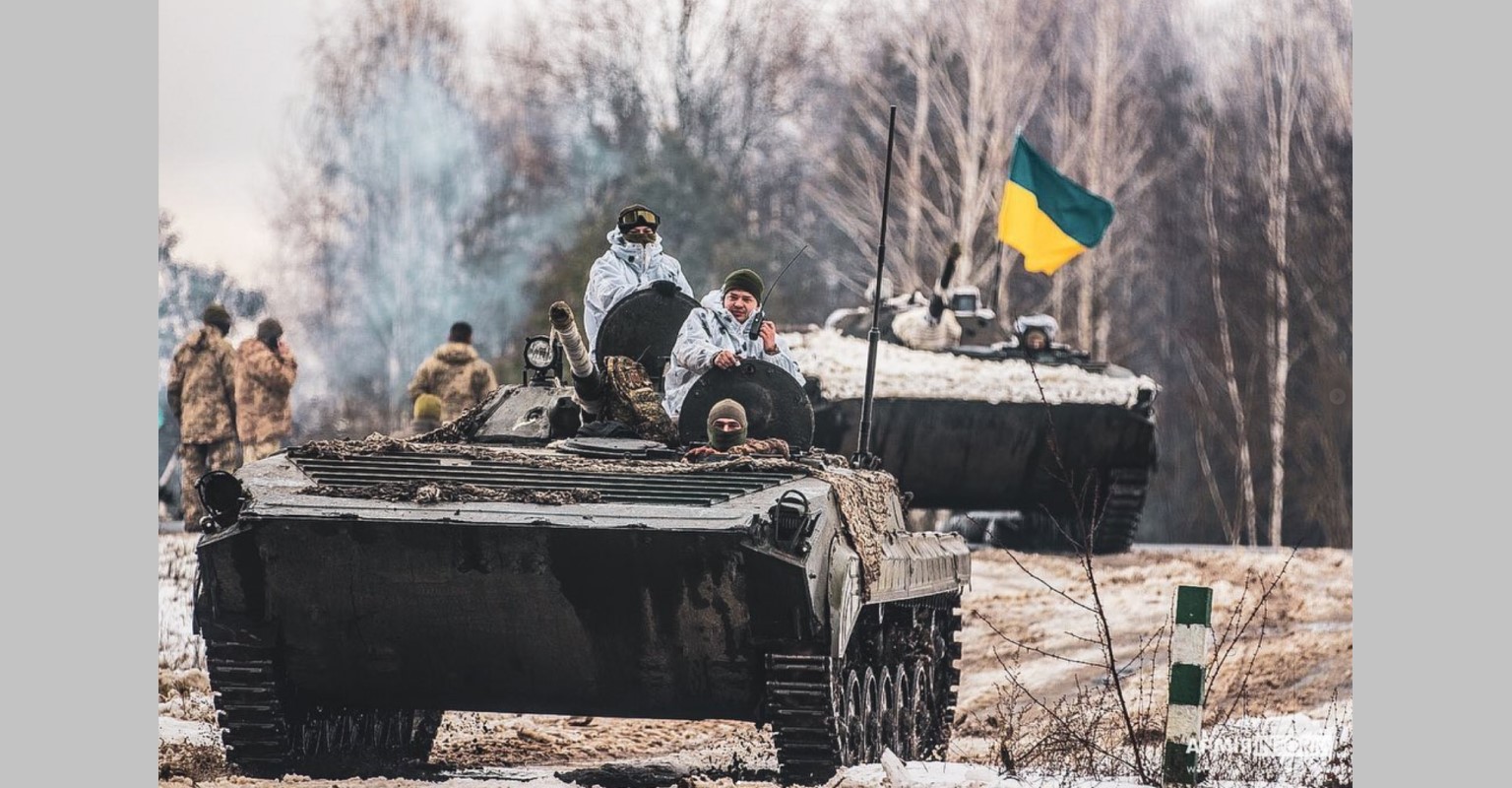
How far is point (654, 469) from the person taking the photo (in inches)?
383

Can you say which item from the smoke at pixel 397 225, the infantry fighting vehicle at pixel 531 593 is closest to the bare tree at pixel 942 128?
the smoke at pixel 397 225

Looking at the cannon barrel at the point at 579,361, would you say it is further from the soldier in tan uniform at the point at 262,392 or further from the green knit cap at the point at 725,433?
the soldier in tan uniform at the point at 262,392

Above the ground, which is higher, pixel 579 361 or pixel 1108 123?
pixel 1108 123

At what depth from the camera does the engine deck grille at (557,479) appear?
9227mm

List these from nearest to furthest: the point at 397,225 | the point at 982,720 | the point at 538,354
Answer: the point at 538,354
the point at 982,720
the point at 397,225

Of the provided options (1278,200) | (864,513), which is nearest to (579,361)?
(864,513)

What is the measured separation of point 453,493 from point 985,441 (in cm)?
1121

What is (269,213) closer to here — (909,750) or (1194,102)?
(1194,102)

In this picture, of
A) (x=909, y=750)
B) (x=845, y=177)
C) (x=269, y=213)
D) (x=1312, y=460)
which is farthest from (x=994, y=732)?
(x=1312, y=460)

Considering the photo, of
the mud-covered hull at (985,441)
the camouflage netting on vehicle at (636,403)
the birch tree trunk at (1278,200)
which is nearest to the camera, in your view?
the camouflage netting on vehicle at (636,403)

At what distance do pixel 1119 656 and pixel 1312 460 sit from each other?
40.3 ft

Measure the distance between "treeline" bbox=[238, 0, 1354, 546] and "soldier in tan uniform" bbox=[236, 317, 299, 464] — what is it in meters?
2.98

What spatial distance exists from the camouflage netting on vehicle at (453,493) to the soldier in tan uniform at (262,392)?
854 cm

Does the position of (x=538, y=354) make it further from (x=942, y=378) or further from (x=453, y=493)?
(x=942, y=378)
